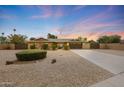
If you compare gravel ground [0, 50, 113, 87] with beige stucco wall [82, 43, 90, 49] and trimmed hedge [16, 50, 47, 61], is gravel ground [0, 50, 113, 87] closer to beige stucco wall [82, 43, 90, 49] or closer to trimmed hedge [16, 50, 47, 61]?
trimmed hedge [16, 50, 47, 61]

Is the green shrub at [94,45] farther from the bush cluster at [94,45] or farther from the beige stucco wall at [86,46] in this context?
the beige stucco wall at [86,46]

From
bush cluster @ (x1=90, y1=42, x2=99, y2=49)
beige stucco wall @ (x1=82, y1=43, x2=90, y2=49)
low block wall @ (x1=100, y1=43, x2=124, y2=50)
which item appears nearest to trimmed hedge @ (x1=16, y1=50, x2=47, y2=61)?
beige stucco wall @ (x1=82, y1=43, x2=90, y2=49)

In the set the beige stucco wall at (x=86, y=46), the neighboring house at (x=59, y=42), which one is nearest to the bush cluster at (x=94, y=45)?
the beige stucco wall at (x=86, y=46)

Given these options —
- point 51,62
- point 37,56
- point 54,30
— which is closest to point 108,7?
point 54,30

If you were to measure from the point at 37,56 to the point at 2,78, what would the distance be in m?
2.92

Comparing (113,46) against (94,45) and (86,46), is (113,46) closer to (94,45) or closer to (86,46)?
(94,45)

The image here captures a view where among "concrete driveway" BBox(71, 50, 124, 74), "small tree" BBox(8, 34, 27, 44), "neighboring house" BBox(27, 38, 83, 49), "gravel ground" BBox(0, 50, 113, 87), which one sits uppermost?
"small tree" BBox(8, 34, 27, 44)

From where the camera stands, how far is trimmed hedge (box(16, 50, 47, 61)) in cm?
759

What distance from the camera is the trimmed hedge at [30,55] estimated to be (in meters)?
7.59

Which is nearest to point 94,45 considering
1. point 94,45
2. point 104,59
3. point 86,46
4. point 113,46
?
point 94,45

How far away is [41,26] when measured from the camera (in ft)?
22.0

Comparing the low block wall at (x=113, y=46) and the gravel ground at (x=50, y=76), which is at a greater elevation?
the low block wall at (x=113, y=46)

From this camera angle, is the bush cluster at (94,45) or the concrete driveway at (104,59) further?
the concrete driveway at (104,59)
